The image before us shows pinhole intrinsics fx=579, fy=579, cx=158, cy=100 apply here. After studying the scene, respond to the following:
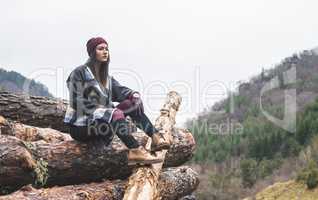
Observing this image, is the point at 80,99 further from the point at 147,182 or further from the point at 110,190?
the point at 147,182

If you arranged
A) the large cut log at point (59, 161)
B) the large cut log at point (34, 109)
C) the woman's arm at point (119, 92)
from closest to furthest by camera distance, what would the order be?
the large cut log at point (59, 161) < the woman's arm at point (119, 92) < the large cut log at point (34, 109)

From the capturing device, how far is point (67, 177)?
858cm

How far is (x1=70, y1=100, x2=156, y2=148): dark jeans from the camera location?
27.5ft

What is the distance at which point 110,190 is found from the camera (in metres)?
8.70

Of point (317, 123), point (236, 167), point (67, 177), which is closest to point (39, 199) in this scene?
point (67, 177)

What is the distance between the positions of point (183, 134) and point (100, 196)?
8.92ft

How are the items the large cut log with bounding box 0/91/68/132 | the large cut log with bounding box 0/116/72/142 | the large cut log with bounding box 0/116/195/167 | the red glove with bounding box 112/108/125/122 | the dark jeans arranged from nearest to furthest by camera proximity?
the red glove with bounding box 112/108/125/122, the dark jeans, the large cut log with bounding box 0/116/72/142, the large cut log with bounding box 0/116/195/167, the large cut log with bounding box 0/91/68/132

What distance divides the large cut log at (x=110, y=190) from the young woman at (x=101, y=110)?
22.8 inches

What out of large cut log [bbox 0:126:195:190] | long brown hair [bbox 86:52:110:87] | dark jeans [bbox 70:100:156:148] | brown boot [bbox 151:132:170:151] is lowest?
large cut log [bbox 0:126:195:190]

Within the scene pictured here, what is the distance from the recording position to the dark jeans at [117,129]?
8.39 meters

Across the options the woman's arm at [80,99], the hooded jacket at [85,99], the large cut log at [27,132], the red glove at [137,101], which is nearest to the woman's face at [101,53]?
the hooded jacket at [85,99]

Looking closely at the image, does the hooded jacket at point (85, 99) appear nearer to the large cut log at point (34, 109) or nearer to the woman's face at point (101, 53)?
the woman's face at point (101, 53)

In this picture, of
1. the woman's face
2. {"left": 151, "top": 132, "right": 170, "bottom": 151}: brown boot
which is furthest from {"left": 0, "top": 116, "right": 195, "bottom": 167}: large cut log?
the woman's face

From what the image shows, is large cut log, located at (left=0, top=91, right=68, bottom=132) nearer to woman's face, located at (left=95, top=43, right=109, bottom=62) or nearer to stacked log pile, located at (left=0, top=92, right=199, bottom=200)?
stacked log pile, located at (left=0, top=92, right=199, bottom=200)
